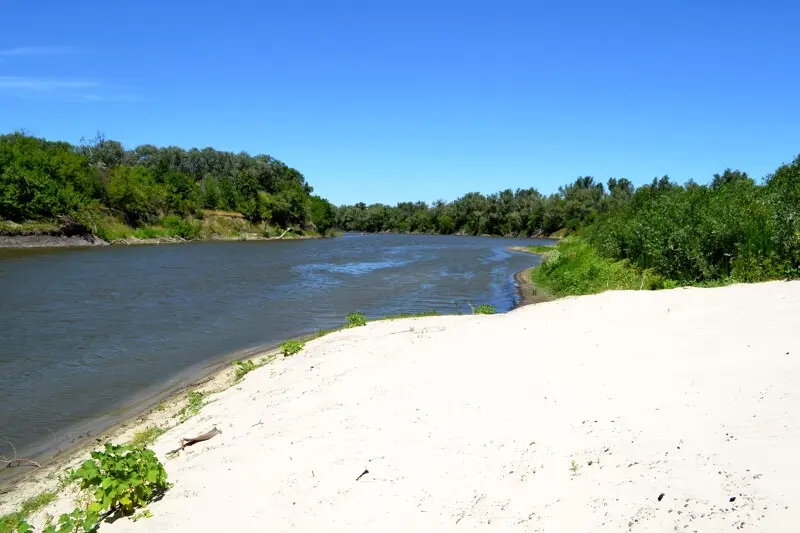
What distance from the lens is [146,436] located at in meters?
9.18

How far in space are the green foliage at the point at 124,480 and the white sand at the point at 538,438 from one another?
221mm

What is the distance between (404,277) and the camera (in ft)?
128

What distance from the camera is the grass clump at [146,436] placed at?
887 cm

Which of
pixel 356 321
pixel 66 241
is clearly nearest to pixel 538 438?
pixel 356 321

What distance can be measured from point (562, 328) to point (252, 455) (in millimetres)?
5879

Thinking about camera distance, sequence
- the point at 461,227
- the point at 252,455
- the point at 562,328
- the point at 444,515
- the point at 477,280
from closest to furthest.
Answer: the point at 444,515 < the point at 252,455 < the point at 562,328 < the point at 477,280 < the point at 461,227

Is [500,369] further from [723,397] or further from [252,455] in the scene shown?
[252,455]

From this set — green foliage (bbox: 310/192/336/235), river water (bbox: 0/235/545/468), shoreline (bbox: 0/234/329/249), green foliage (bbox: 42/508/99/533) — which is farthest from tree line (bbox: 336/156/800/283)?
green foliage (bbox: 310/192/336/235)

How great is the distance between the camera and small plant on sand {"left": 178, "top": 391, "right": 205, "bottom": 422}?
9966mm

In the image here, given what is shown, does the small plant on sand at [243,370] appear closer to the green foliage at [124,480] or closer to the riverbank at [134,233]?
the green foliage at [124,480]

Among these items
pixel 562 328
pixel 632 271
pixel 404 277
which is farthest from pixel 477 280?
pixel 562 328

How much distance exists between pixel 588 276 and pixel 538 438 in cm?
2214

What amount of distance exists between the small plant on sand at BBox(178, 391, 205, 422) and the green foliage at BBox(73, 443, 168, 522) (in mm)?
3606

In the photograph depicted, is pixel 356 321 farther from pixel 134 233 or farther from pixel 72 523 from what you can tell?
pixel 134 233
